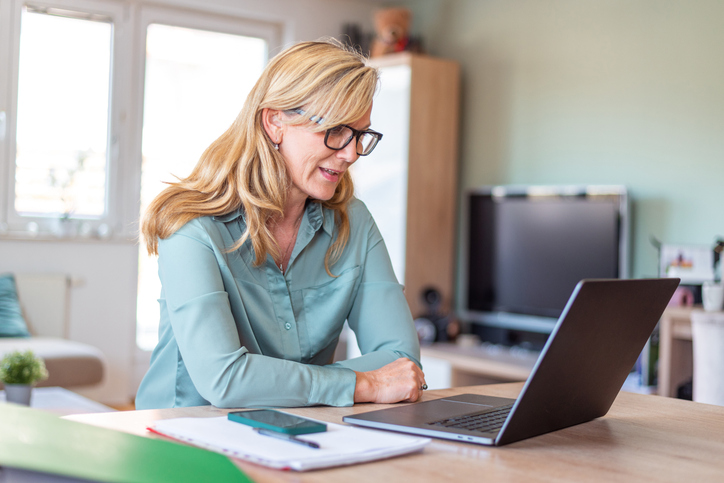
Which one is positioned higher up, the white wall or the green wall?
the green wall

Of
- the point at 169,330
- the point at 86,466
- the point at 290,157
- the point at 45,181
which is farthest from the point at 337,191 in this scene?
the point at 45,181

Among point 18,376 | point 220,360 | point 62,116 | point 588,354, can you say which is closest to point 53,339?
point 62,116

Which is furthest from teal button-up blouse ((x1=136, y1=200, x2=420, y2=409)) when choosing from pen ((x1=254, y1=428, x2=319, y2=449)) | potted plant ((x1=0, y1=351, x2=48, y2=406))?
potted plant ((x1=0, y1=351, x2=48, y2=406))

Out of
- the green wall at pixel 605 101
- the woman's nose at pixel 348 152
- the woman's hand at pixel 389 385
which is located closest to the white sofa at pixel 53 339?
the green wall at pixel 605 101

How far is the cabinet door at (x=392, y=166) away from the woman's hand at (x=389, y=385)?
3156 millimetres

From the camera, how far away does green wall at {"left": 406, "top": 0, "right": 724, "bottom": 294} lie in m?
3.41

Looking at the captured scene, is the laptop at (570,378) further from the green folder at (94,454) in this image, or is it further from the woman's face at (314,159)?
the woman's face at (314,159)

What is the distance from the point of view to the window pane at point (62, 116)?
441 cm

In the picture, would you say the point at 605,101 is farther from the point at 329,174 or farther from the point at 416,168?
the point at 329,174

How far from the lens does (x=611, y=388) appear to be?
41.9 inches

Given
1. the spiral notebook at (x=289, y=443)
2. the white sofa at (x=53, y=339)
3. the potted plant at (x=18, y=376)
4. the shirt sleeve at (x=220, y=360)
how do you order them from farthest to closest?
1. the white sofa at (x=53, y=339)
2. the potted plant at (x=18, y=376)
3. the shirt sleeve at (x=220, y=360)
4. the spiral notebook at (x=289, y=443)

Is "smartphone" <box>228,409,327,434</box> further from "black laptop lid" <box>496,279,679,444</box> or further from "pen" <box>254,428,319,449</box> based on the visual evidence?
"black laptop lid" <box>496,279,679,444</box>

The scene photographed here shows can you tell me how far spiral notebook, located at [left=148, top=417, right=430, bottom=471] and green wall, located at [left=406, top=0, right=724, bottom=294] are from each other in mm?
2953

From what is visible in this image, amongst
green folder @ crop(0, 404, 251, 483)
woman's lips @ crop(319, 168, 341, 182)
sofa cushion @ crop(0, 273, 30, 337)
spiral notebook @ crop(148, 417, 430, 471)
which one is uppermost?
woman's lips @ crop(319, 168, 341, 182)
